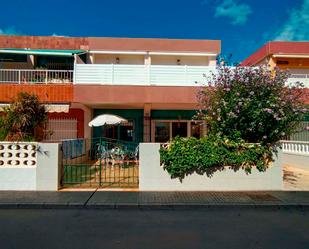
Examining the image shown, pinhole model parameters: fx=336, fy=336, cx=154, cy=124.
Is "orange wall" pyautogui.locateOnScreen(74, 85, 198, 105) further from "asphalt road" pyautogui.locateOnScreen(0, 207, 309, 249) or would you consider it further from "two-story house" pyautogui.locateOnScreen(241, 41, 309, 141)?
"two-story house" pyautogui.locateOnScreen(241, 41, 309, 141)

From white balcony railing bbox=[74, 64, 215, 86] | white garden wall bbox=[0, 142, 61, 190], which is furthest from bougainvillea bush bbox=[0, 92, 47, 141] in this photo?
white balcony railing bbox=[74, 64, 215, 86]

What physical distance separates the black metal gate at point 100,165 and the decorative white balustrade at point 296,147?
26.5 ft

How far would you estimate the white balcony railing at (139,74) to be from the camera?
1716cm

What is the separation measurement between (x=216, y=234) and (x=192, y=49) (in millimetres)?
17389

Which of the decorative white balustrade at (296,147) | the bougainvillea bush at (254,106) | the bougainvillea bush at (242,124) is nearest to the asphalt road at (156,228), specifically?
the bougainvillea bush at (242,124)

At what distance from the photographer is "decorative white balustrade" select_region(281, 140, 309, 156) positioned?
16.5m

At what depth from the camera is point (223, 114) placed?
36.8 feet

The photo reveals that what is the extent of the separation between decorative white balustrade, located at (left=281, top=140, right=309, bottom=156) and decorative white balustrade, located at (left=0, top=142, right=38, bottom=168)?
39.7 feet

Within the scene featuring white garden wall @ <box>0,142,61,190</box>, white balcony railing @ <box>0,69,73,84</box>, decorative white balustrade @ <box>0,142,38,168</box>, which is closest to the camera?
white garden wall @ <box>0,142,61,190</box>

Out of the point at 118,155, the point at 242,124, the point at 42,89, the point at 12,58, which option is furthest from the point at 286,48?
the point at 12,58

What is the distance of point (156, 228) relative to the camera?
690 cm

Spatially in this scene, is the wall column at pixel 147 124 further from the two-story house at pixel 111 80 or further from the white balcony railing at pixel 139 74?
the white balcony railing at pixel 139 74

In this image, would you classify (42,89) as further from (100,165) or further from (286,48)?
(286,48)

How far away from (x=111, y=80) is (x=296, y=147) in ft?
33.5
